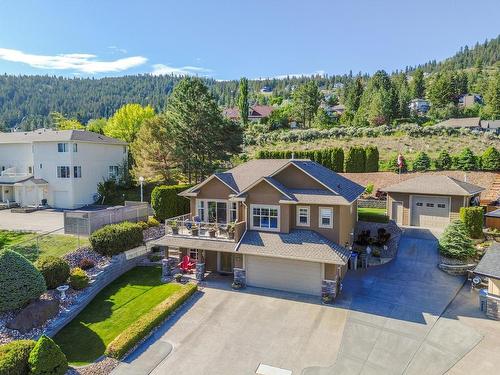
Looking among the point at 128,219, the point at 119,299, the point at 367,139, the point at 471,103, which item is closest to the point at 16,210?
the point at 128,219

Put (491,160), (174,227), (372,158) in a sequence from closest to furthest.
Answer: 1. (174,227)
2. (491,160)
3. (372,158)

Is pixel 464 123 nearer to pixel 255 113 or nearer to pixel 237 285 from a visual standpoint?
pixel 255 113

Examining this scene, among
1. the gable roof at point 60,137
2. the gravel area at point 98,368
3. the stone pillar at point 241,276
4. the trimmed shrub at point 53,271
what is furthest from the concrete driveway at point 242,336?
the gable roof at point 60,137

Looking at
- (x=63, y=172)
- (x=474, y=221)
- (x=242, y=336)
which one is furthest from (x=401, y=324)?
(x=63, y=172)

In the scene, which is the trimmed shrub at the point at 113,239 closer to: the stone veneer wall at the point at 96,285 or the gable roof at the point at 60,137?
the stone veneer wall at the point at 96,285

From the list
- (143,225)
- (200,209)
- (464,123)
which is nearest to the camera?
(200,209)

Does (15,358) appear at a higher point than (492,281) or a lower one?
lower

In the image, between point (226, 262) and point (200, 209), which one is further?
point (200, 209)
